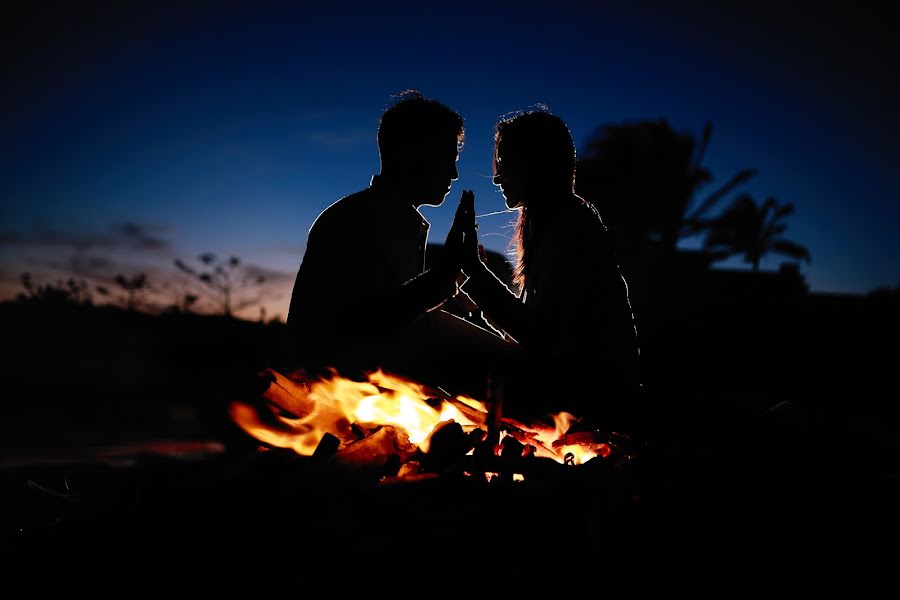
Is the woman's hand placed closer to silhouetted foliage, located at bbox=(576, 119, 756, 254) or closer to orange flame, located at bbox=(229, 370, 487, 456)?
orange flame, located at bbox=(229, 370, 487, 456)

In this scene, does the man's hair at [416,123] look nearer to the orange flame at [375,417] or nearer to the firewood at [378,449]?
the orange flame at [375,417]

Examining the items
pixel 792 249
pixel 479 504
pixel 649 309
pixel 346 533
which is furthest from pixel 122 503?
pixel 792 249

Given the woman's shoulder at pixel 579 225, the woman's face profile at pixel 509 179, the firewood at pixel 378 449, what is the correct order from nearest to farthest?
the firewood at pixel 378 449
the woman's shoulder at pixel 579 225
the woman's face profile at pixel 509 179

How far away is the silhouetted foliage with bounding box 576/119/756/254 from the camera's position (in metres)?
28.0

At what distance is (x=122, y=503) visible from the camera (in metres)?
2.18

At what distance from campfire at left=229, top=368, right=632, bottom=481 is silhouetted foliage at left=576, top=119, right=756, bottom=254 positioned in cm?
2673

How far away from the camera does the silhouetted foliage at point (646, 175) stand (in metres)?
28.0

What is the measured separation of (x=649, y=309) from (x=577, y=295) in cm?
889

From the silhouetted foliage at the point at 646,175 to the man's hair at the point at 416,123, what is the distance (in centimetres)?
2615

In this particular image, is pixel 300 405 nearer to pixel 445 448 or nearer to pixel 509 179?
pixel 445 448

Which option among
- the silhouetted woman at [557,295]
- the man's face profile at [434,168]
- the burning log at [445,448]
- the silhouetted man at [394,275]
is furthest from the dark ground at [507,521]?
the man's face profile at [434,168]

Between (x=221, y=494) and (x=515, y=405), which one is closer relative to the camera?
(x=221, y=494)

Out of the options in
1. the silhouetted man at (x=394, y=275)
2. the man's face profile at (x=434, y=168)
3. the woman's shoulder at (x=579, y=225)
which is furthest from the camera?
the man's face profile at (x=434, y=168)

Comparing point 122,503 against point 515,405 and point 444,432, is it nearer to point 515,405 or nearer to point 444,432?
point 444,432
